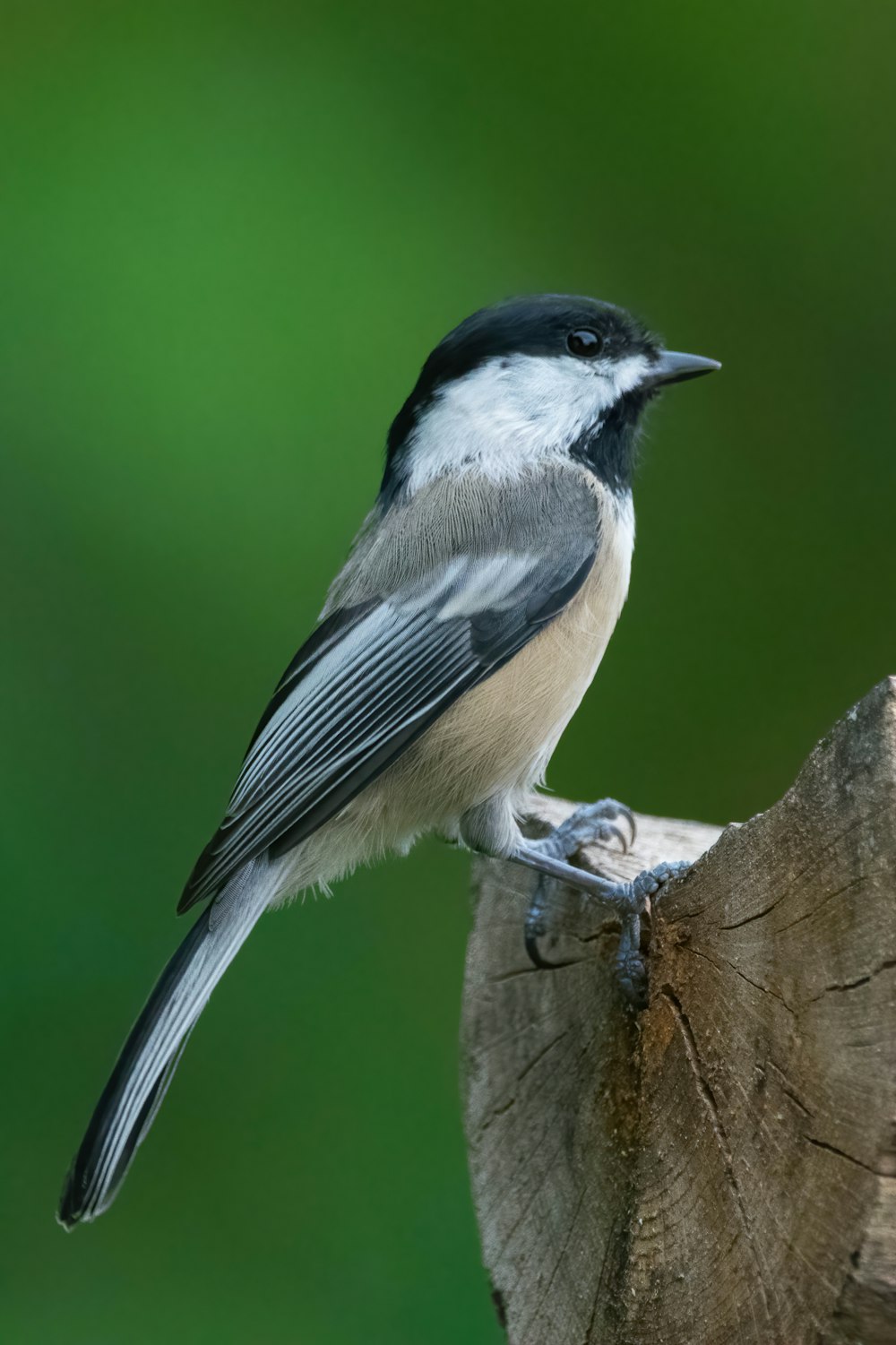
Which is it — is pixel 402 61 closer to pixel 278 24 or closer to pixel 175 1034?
pixel 278 24

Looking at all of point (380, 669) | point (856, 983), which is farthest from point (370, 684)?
point (856, 983)

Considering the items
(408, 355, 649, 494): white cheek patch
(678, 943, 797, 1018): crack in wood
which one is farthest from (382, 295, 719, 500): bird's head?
(678, 943, 797, 1018): crack in wood

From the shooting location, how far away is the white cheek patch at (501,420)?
171cm

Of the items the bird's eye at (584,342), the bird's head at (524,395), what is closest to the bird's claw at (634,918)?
the bird's head at (524,395)

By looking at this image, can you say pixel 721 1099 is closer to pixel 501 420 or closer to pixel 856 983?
pixel 856 983

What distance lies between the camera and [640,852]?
5.10 ft

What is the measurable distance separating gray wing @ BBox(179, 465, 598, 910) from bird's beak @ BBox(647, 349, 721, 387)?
0.25m

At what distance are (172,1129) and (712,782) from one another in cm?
100

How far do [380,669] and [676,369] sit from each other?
0.62 metres

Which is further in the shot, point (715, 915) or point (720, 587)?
point (720, 587)

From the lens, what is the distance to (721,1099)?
41.8 inches

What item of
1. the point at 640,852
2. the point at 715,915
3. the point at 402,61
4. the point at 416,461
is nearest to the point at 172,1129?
the point at 640,852

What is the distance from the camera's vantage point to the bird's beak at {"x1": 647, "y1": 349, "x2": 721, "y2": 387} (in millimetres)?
1809

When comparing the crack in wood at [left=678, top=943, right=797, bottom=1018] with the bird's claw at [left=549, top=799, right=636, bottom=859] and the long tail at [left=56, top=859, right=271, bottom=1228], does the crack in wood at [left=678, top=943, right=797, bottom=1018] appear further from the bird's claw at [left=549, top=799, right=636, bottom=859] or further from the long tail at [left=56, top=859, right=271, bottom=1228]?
the long tail at [left=56, top=859, right=271, bottom=1228]
